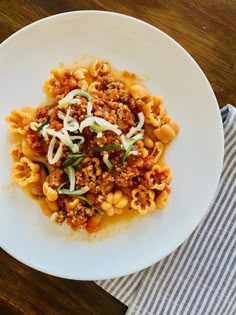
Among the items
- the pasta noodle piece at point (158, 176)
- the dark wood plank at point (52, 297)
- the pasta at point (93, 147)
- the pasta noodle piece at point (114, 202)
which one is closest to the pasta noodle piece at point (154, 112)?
the pasta at point (93, 147)

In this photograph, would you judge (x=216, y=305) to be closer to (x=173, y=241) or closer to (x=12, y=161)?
(x=173, y=241)

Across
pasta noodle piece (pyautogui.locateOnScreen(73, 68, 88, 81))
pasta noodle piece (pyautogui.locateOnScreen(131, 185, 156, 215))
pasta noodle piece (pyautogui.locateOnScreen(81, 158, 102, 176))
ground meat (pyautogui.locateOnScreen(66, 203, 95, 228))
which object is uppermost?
pasta noodle piece (pyautogui.locateOnScreen(73, 68, 88, 81))

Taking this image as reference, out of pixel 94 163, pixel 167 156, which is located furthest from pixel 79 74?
pixel 167 156

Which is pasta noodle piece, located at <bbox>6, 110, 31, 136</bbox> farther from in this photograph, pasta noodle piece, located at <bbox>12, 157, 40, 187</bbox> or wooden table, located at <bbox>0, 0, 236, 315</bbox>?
wooden table, located at <bbox>0, 0, 236, 315</bbox>

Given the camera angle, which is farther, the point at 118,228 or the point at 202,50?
the point at 202,50

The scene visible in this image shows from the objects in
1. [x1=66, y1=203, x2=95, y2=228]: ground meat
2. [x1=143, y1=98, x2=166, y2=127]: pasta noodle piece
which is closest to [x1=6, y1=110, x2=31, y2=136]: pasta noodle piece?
[x1=66, y1=203, x2=95, y2=228]: ground meat

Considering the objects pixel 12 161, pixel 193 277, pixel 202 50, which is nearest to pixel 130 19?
pixel 202 50

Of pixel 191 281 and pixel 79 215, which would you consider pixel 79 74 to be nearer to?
pixel 79 215
